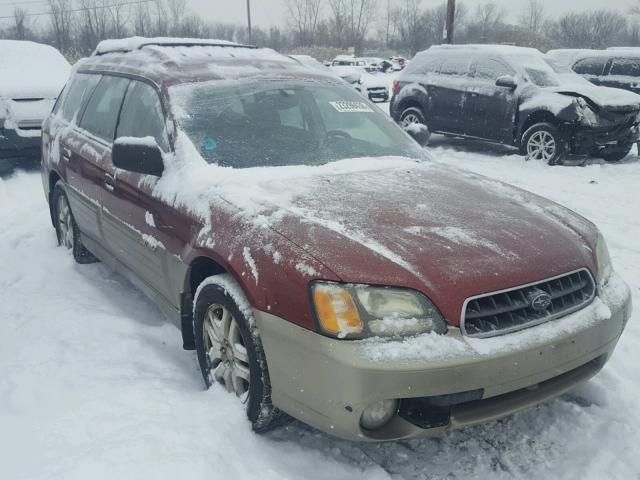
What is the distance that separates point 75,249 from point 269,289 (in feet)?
9.37

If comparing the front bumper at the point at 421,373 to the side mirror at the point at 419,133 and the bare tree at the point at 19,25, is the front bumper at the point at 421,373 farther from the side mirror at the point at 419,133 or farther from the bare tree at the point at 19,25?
the bare tree at the point at 19,25

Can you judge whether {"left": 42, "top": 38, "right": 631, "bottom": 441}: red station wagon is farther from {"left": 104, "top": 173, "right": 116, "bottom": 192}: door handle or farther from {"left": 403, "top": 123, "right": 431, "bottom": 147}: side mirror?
{"left": 403, "top": 123, "right": 431, "bottom": 147}: side mirror

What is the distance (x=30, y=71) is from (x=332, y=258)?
888cm

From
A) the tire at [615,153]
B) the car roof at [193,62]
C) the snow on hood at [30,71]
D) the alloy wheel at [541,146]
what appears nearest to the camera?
the car roof at [193,62]

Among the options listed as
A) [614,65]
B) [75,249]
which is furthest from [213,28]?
[75,249]

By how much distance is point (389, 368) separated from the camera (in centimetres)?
205

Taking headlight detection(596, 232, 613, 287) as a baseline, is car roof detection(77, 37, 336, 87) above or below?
above

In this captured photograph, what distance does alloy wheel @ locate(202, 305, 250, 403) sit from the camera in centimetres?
258

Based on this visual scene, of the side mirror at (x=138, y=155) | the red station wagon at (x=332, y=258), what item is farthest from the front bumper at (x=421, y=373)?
the side mirror at (x=138, y=155)

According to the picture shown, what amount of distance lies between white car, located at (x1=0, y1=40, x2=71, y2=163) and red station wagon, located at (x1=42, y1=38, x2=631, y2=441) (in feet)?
16.1

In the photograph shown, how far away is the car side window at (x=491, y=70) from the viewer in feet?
32.0

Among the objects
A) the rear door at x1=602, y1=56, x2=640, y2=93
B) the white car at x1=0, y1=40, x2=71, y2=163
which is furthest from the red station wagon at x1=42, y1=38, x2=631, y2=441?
the rear door at x1=602, y1=56, x2=640, y2=93

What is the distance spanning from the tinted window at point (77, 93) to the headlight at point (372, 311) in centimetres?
311

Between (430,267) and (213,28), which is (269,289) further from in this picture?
(213,28)
